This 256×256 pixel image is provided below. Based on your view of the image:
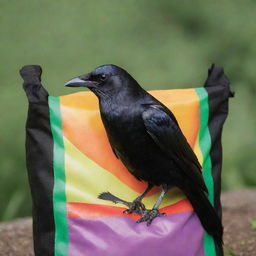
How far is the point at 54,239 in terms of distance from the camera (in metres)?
2.25

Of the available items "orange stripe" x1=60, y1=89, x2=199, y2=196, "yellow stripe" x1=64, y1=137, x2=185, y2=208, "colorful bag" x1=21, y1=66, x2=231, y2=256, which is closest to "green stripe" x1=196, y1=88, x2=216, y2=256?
"orange stripe" x1=60, y1=89, x2=199, y2=196

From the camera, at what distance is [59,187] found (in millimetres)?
2248

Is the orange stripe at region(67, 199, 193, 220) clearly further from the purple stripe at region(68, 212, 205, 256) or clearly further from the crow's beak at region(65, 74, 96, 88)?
the crow's beak at region(65, 74, 96, 88)

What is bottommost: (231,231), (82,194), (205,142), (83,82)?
(231,231)

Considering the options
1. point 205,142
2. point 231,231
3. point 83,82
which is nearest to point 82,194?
point 83,82

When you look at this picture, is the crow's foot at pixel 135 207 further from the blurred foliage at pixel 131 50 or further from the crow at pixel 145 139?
the blurred foliage at pixel 131 50

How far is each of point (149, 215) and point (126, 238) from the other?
13 centimetres

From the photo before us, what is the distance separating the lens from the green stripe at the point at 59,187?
2.24 meters

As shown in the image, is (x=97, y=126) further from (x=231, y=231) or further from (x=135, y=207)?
(x=231, y=231)

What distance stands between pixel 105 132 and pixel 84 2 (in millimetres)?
2026

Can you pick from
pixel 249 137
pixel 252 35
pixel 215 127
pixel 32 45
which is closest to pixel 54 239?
pixel 215 127

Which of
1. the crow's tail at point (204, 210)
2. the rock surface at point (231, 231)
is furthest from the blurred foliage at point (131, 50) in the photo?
the crow's tail at point (204, 210)

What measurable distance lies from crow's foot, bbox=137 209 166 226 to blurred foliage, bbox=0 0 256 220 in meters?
1.66

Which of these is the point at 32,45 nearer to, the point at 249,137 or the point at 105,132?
the point at 249,137
